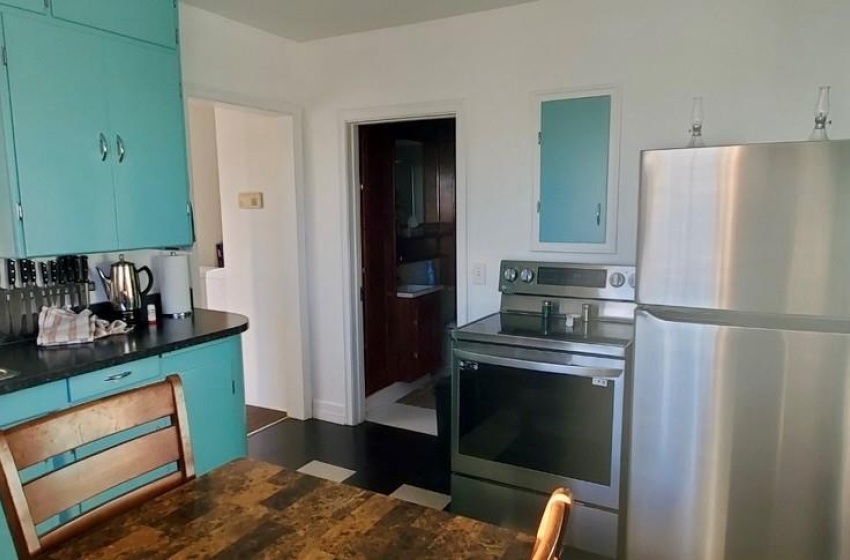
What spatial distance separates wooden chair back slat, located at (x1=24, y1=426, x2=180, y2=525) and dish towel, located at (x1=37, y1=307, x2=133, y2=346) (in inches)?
49.9

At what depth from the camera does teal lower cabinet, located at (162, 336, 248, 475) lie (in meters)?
2.55

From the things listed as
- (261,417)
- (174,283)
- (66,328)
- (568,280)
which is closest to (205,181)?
(261,417)

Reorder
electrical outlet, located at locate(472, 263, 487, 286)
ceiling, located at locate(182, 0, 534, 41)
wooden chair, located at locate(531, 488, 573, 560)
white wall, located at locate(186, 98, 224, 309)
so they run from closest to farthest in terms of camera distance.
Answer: wooden chair, located at locate(531, 488, 573, 560) → ceiling, located at locate(182, 0, 534, 41) → electrical outlet, located at locate(472, 263, 487, 286) → white wall, located at locate(186, 98, 224, 309)

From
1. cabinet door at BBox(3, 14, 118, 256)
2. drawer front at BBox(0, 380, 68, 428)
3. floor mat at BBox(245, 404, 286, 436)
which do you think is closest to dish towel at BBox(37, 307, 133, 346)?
cabinet door at BBox(3, 14, 118, 256)

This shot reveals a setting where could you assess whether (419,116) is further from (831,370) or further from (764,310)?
(831,370)

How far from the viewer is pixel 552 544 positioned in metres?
0.81

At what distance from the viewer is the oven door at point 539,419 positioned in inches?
93.4

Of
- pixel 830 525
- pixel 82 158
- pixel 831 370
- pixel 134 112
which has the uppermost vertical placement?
pixel 134 112

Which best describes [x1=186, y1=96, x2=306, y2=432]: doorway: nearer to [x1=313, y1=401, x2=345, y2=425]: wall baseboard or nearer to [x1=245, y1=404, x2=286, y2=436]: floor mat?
[x1=245, y1=404, x2=286, y2=436]: floor mat

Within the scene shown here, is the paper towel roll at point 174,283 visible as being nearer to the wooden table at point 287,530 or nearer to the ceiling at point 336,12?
the ceiling at point 336,12

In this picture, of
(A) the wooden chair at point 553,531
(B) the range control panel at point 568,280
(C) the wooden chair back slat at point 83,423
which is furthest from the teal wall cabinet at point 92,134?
(A) the wooden chair at point 553,531

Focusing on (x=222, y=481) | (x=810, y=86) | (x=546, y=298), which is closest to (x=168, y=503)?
(x=222, y=481)

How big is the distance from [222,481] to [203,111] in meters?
4.19

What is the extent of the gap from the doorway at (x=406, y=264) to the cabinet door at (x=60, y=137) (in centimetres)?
169
